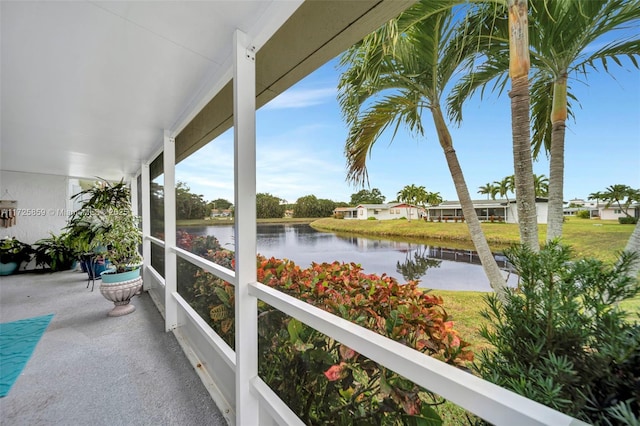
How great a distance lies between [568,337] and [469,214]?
1.19ft

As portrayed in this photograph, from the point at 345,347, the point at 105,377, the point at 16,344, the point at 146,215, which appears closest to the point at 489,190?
the point at 345,347

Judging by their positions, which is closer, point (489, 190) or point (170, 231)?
point (489, 190)

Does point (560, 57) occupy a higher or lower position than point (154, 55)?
lower

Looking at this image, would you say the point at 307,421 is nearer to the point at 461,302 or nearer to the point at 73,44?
the point at 461,302

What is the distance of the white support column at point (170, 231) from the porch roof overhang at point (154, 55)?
0.28m

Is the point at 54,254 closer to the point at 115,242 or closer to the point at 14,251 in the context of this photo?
the point at 14,251

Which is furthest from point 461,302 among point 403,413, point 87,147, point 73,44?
point 87,147

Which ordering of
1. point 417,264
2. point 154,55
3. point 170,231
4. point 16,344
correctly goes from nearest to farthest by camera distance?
point 417,264, point 154,55, point 16,344, point 170,231

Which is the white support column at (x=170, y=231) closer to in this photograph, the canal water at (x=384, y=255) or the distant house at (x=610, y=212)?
the canal water at (x=384, y=255)

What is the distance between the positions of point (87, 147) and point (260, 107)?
11.9 feet

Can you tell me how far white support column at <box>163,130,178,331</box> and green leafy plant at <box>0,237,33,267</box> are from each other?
564 centimetres

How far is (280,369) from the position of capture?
148 cm

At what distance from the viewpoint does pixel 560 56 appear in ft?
2.09

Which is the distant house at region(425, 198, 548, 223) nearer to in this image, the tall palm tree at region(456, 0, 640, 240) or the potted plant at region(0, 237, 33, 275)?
the tall palm tree at region(456, 0, 640, 240)
